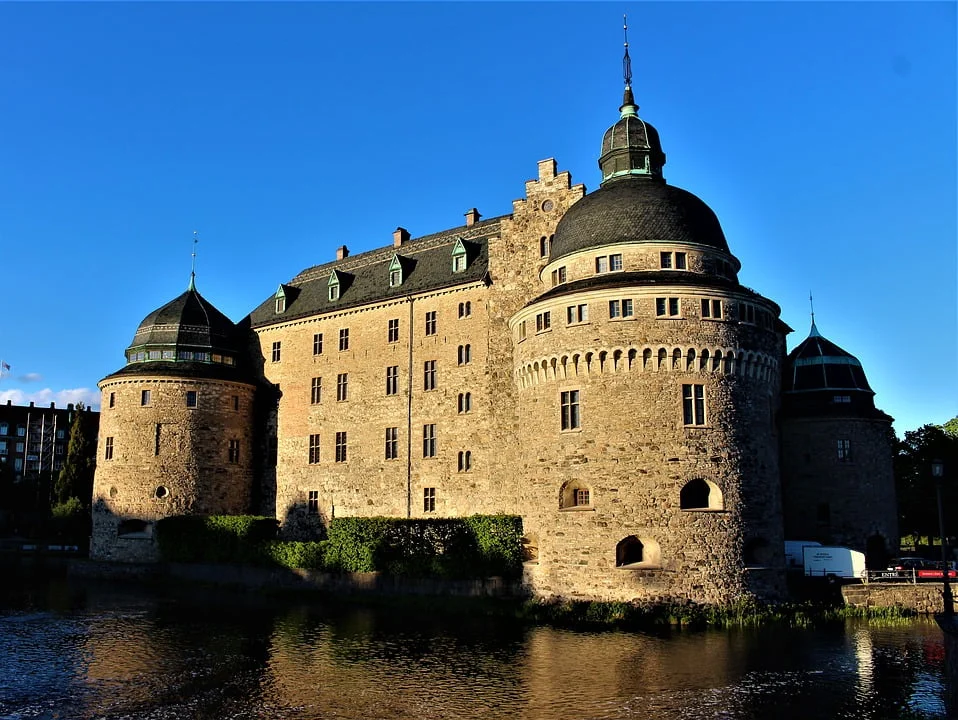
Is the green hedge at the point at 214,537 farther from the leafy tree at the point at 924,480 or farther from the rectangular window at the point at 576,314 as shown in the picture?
the leafy tree at the point at 924,480

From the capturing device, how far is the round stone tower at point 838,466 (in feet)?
146

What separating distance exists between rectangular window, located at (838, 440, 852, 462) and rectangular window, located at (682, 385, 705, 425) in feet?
49.9

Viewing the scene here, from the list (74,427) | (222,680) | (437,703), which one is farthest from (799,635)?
(74,427)

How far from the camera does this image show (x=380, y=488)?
49.2m

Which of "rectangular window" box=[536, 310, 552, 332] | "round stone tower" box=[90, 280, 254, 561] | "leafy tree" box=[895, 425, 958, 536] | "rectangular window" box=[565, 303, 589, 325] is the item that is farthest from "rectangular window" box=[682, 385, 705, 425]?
"round stone tower" box=[90, 280, 254, 561]

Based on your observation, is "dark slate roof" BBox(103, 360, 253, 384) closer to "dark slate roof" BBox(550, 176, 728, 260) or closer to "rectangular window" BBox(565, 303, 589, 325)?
"dark slate roof" BBox(550, 176, 728, 260)

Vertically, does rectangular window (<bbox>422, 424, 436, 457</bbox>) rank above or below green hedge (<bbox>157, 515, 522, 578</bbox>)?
above

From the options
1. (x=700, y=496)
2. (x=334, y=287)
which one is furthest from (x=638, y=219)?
(x=334, y=287)

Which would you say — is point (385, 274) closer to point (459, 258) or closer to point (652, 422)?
point (459, 258)

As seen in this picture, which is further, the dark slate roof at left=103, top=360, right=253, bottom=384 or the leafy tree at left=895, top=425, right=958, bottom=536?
the leafy tree at left=895, top=425, right=958, bottom=536

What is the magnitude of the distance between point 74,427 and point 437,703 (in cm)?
5694

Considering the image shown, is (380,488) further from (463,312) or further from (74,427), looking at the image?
(74,427)

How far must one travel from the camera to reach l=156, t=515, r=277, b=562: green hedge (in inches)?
1871

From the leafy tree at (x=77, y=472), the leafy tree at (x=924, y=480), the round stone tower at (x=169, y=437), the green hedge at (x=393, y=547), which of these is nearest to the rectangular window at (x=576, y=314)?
the green hedge at (x=393, y=547)
